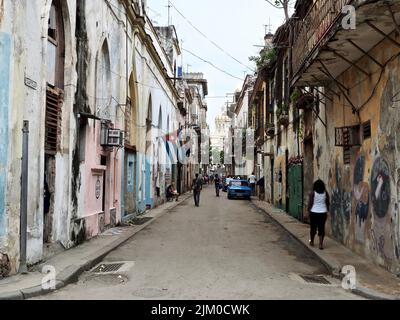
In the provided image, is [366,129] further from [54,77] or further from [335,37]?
[54,77]

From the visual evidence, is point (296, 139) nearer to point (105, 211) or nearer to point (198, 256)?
point (105, 211)

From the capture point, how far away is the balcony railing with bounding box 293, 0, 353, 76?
9.13m

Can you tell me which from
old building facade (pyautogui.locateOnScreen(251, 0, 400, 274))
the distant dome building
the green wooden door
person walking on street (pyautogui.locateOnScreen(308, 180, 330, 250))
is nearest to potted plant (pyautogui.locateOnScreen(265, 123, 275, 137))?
the green wooden door

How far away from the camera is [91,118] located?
12.1 metres

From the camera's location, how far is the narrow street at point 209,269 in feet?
22.8

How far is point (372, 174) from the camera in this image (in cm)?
925

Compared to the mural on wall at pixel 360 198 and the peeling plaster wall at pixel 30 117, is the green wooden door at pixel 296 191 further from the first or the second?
the peeling plaster wall at pixel 30 117

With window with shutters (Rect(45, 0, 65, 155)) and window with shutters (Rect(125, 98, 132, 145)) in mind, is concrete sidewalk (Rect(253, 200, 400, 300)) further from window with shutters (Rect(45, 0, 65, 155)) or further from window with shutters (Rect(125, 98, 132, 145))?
window with shutters (Rect(125, 98, 132, 145))

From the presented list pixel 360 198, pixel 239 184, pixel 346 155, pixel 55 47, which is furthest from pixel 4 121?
pixel 239 184

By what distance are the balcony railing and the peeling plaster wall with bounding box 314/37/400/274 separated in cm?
105

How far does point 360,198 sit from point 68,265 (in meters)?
6.14

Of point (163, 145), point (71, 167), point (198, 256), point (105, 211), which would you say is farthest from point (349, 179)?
point (163, 145)

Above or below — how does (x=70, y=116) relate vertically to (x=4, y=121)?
above

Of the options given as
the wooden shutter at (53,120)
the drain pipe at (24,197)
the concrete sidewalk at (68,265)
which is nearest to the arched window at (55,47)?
the wooden shutter at (53,120)
